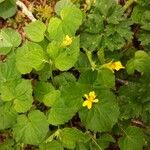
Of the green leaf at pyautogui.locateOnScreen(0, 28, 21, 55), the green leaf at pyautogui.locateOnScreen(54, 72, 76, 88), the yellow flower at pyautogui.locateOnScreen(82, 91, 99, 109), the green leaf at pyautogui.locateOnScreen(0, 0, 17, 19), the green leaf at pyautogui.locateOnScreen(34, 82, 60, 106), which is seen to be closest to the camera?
the yellow flower at pyautogui.locateOnScreen(82, 91, 99, 109)

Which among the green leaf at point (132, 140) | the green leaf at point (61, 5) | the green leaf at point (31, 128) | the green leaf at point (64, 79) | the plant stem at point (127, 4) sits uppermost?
the green leaf at point (61, 5)

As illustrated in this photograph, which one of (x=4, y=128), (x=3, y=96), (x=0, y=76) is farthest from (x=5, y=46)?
(x=4, y=128)

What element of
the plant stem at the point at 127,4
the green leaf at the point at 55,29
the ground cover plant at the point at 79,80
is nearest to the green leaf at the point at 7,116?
the ground cover plant at the point at 79,80

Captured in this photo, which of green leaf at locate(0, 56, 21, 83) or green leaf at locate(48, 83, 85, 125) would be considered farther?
green leaf at locate(0, 56, 21, 83)

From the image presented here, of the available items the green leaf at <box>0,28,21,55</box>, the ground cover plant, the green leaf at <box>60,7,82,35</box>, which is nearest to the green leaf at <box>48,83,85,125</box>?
the ground cover plant

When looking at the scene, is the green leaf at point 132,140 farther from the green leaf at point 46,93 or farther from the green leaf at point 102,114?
the green leaf at point 46,93

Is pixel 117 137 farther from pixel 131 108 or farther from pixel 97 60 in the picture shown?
pixel 97 60

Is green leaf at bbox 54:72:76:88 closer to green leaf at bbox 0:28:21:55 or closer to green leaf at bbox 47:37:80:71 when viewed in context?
green leaf at bbox 47:37:80:71
